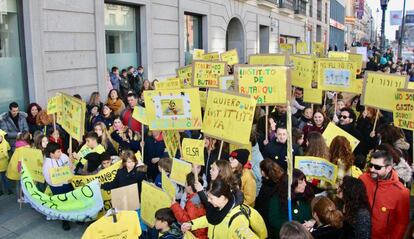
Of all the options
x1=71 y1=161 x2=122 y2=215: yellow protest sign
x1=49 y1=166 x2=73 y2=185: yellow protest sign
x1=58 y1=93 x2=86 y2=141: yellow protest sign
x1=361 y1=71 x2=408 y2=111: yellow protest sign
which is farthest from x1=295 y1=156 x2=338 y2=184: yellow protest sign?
x1=49 y1=166 x2=73 y2=185: yellow protest sign

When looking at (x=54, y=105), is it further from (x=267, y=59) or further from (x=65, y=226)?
(x=267, y=59)

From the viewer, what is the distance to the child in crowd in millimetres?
4406

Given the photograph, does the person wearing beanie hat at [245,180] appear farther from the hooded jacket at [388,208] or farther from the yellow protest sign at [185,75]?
the yellow protest sign at [185,75]

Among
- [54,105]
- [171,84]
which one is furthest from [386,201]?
[54,105]

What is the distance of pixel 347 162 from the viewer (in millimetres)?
4773

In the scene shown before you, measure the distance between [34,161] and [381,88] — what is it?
5.09 metres

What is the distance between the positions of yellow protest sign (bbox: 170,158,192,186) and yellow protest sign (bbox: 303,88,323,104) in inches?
149

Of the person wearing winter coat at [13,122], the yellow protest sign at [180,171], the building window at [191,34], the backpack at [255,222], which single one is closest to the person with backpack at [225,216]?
the backpack at [255,222]

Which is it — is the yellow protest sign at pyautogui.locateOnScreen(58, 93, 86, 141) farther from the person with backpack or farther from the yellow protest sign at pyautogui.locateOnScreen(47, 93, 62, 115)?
the person with backpack

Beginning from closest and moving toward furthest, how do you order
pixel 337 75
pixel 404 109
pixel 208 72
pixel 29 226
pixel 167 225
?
pixel 167 225 < pixel 404 109 < pixel 29 226 < pixel 337 75 < pixel 208 72

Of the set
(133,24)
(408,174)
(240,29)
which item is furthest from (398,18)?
(408,174)

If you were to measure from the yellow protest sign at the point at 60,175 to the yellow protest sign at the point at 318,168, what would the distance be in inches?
119

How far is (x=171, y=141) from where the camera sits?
6000mm

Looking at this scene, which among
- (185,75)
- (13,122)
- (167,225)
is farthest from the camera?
(185,75)
